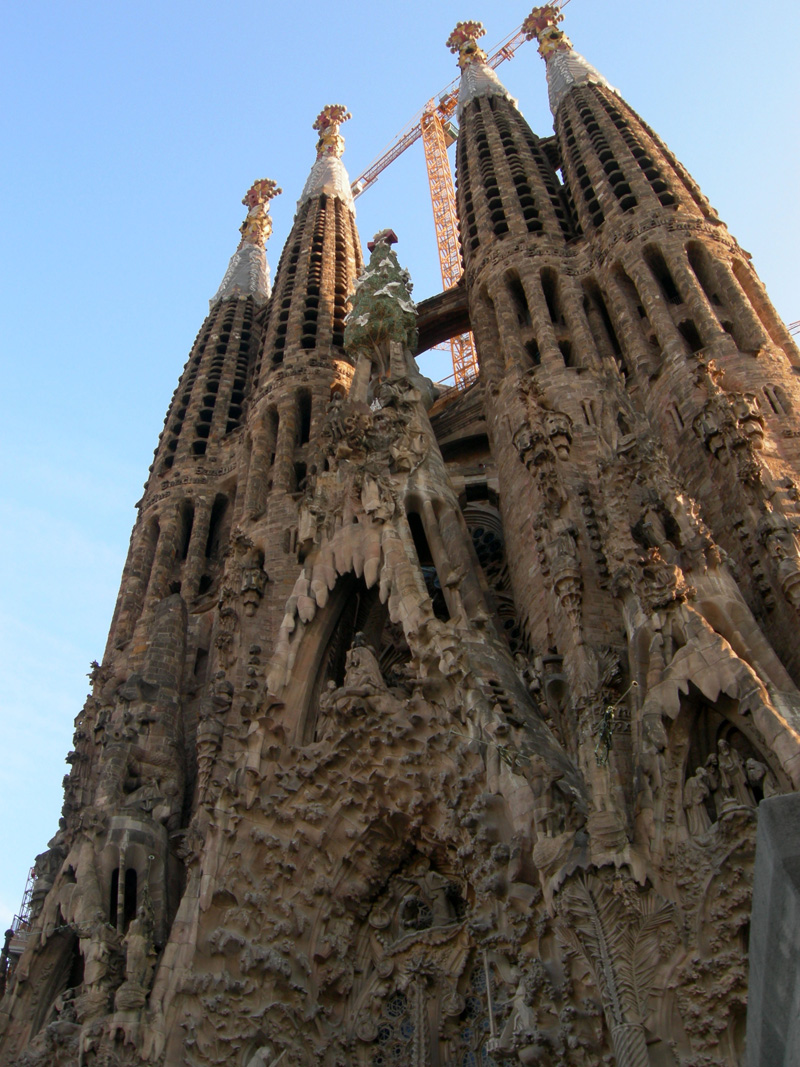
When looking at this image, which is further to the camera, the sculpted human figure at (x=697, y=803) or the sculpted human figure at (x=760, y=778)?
the sculpted human figure at (x=697, y=803)

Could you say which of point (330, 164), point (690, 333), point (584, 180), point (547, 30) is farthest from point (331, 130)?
point (690, 333)

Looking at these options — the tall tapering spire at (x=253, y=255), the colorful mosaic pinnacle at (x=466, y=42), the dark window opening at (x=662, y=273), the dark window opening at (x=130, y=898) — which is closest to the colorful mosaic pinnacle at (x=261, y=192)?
the tall tapering spire at (x=253, y=255)

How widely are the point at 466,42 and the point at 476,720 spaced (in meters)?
31.1

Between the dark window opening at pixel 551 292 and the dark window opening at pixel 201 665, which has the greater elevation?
the dark window opening at pixel 551 292

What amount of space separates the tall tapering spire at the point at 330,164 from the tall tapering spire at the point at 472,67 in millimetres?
5068

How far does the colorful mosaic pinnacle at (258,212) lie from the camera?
36.6 metres

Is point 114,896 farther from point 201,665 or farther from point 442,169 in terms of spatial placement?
point 442,169

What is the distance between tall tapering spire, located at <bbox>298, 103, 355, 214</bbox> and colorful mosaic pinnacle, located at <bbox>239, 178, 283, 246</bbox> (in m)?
2.27

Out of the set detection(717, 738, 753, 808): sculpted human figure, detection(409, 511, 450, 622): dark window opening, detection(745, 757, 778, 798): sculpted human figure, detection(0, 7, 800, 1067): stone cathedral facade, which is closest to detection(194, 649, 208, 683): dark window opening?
detection(0, 7, 800, 1067): stone cathedral facade

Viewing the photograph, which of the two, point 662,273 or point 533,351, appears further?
point 533,351

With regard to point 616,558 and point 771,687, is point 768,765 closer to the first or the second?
point 771,687

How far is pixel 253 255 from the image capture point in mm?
34750

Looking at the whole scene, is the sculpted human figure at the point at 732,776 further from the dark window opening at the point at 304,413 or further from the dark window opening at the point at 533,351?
the dark window opening at the point at 304,413

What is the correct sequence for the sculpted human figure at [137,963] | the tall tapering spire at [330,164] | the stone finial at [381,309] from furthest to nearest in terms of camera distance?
the tall tapering spire at [330,164] < the stone finial at [381,309] < the sculpted human figure at [137,963]
